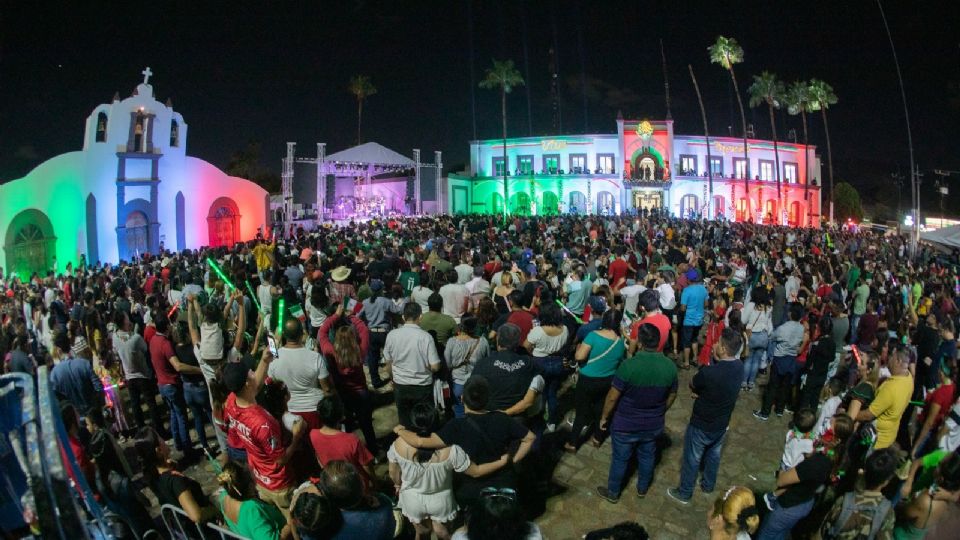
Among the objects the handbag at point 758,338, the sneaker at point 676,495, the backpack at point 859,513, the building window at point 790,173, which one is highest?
the building window at point 790,173

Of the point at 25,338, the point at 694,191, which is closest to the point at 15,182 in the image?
the point at 25,338

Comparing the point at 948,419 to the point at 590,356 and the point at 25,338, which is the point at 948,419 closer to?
the point at 590,356

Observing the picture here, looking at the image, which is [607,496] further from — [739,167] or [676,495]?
[739,167]

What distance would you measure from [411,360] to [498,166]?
151 feet

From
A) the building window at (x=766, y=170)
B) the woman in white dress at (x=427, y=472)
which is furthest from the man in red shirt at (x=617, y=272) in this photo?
the building window at (x=766, y=170)

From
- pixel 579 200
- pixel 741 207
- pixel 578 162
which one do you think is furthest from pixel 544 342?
pixel 741 207

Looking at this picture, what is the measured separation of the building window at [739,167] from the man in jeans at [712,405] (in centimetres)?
5044

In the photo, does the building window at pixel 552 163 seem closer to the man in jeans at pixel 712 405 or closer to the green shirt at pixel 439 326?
the green shirt at pixel 439 326

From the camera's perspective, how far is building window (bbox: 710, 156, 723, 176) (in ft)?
162

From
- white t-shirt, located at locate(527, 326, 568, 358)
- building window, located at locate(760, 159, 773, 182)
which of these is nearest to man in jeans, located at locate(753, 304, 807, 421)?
white t-shirt, located at locate(527, 326, 568, 358)

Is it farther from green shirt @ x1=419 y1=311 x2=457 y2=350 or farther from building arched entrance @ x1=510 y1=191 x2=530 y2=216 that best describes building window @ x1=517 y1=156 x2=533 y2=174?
green shirt @ x1=419 y1=311 x2=457 y2=350

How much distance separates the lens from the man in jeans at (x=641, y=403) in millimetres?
5066

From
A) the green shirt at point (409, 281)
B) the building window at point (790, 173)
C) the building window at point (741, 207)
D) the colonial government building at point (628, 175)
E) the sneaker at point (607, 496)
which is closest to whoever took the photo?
the sneaker at point (607, 496)

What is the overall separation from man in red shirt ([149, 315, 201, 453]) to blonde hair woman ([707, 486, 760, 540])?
5229 millimetres
